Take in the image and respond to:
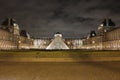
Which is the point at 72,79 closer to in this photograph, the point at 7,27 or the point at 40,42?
the point at 7,27

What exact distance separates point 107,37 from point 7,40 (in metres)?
50.3

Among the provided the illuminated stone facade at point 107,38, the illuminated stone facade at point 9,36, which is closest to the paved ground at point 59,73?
the illuminated stone facade at point 9,36

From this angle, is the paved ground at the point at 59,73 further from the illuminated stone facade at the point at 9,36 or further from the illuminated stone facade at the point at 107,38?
the illuminated stone facade at the point at 107,38

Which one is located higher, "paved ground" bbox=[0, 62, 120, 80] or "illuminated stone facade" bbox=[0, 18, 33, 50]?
"illuminated stone facade" bbox=[0, 18, 33, 50]

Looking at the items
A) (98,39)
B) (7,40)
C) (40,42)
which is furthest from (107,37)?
(40,42)

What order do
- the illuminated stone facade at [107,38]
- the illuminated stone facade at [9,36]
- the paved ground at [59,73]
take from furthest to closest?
the illuminated stone facade at [107,38] → the illuminated stone facade at [9,36] → the paved ground at [59,73]

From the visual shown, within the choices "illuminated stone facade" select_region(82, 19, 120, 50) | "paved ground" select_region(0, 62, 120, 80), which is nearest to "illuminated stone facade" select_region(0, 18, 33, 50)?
"illuminated stone facade" select_region(82, 19, 120, 50)

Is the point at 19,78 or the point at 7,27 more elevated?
the point at 7,27

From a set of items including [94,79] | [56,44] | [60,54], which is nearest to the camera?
[94,79]

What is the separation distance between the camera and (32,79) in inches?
372

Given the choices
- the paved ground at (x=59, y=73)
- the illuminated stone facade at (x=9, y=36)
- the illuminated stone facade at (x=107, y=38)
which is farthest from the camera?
the illuminated stone facade at (x=107, y=38)

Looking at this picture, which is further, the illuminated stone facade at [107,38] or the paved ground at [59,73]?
the illuminated stone facade at [107,38]

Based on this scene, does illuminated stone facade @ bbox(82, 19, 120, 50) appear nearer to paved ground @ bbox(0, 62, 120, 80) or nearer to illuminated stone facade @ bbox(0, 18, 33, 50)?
illuminated stone facade @ bbox(0, 18, 33, 50)

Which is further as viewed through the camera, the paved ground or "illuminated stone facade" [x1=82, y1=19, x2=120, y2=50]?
"illuminated stone facade" [x1=82, y1=19, x2=120, y2=50]
